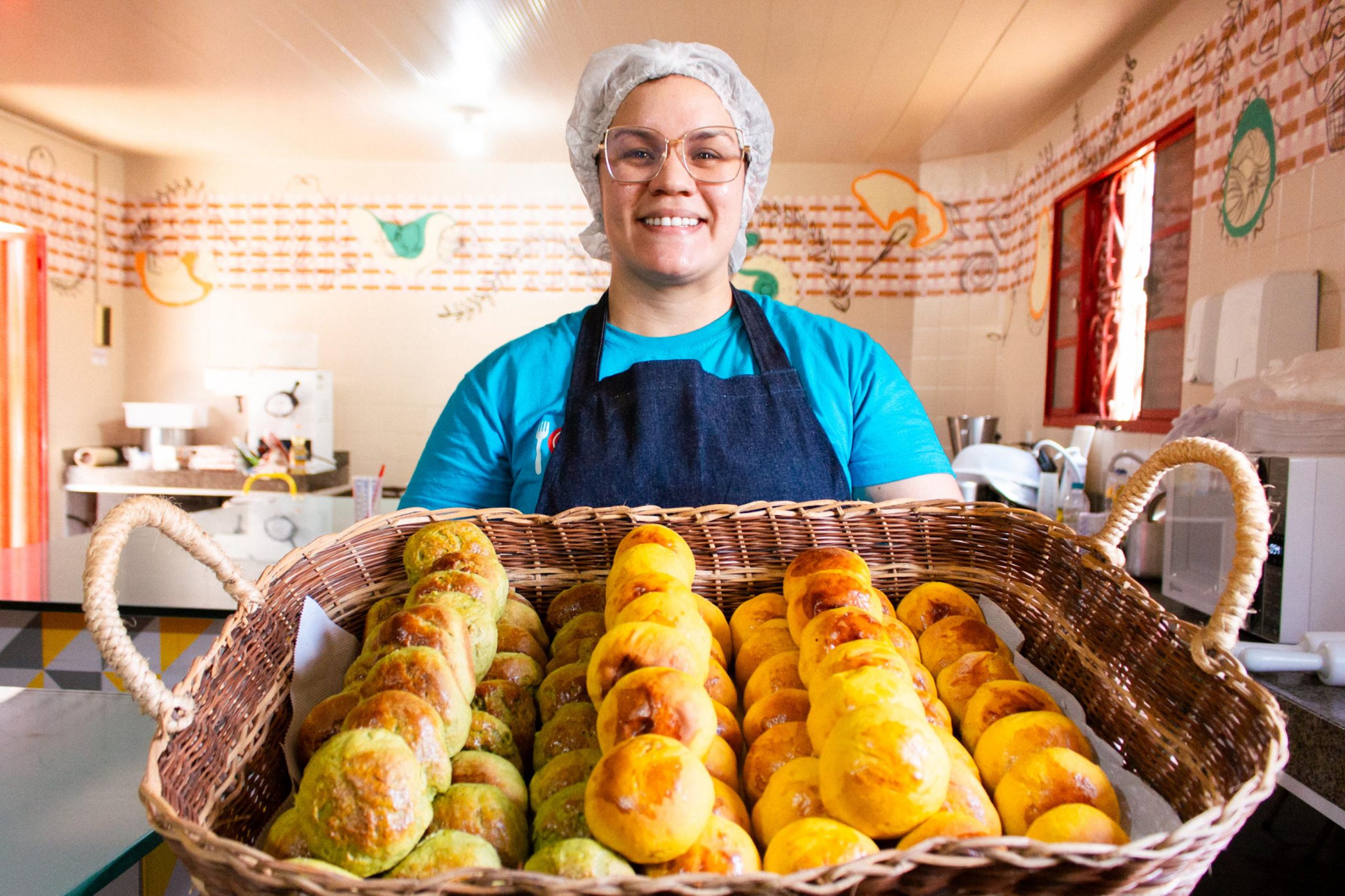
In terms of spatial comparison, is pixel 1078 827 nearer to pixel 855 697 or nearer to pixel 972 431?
pixel 855 697

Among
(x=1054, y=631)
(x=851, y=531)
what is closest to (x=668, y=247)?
(x=851, y=531)

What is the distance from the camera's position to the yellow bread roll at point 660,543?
0.96 m

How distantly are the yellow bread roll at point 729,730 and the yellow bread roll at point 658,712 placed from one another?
0.09 m

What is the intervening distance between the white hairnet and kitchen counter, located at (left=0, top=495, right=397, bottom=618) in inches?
37.6

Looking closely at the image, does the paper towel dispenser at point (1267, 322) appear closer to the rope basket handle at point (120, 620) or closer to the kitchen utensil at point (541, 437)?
the kitchen utensil at point (541, 437)

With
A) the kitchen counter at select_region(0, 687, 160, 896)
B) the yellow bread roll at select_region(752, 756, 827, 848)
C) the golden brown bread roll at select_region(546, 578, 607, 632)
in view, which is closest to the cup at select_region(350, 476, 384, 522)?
the kitchen counter at select_region(0, 687, 160, 896)

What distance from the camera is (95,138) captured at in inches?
211

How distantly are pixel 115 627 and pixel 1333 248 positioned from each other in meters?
2.86

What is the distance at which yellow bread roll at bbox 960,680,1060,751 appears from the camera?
77 centimetres

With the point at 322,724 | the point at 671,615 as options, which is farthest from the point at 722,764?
the point at 322,724

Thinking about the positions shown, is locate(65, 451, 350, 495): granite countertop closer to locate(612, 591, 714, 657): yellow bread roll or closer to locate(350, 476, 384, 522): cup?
locate(350, 476, 384, 522): cup

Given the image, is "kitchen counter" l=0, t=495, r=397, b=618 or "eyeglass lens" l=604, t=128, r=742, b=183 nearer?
"eyeglass lens" l=604, t=128, r=742, b=183

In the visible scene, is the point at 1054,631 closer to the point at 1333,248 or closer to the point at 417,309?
the point at 1333,248

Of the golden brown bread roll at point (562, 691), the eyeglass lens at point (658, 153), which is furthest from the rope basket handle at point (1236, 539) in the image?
the eyeglass lens at point (658, 153)
